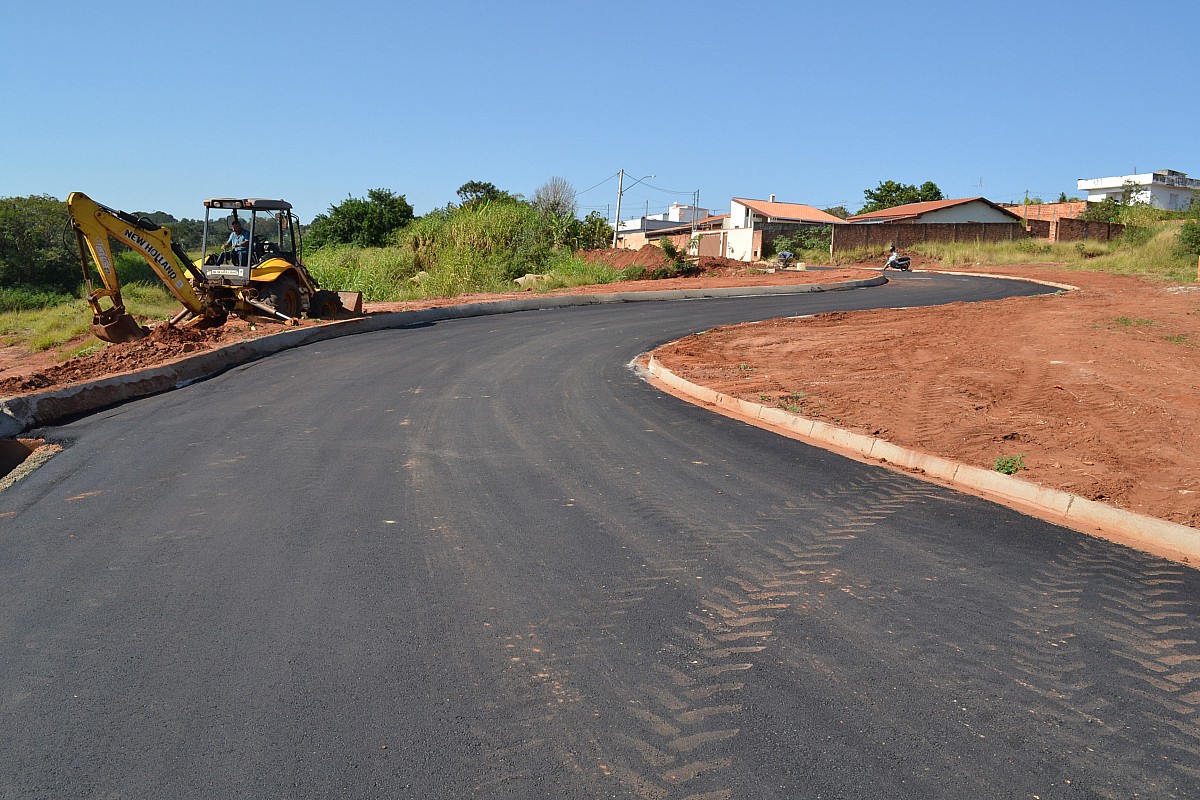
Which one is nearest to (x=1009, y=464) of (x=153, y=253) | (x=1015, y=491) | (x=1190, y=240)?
(x=1015, y=491)

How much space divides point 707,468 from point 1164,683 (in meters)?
4.15

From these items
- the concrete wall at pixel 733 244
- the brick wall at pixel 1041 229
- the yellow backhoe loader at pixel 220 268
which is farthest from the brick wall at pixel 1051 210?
the yellow backhoe loader at pixel 220 268

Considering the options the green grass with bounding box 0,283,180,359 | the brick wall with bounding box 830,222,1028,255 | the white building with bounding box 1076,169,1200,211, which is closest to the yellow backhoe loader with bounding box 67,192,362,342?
the green grass with bounding box 0,283,180,359

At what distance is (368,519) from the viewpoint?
6277 millimetres

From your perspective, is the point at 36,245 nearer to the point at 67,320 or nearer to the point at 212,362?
the point at 67,320

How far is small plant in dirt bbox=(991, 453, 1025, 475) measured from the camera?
24.4 feet

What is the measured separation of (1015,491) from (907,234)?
1938 inches

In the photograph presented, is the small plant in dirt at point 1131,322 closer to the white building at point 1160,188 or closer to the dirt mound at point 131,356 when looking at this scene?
the dirt mound at point 131,356

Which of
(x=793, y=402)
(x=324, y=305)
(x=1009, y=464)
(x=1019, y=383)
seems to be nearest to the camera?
(x=1009, y=464)

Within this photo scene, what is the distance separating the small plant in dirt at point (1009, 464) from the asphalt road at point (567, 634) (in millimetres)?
662

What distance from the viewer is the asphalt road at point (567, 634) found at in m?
3.38

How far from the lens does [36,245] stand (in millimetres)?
41594

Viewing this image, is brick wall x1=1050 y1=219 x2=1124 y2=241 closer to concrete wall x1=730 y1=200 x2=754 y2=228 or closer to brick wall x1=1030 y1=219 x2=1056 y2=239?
brick wall x1=1030 y1=219 x2=1056 y2=239

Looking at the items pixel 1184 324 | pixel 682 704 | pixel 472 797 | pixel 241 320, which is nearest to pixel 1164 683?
pixel 682 704
